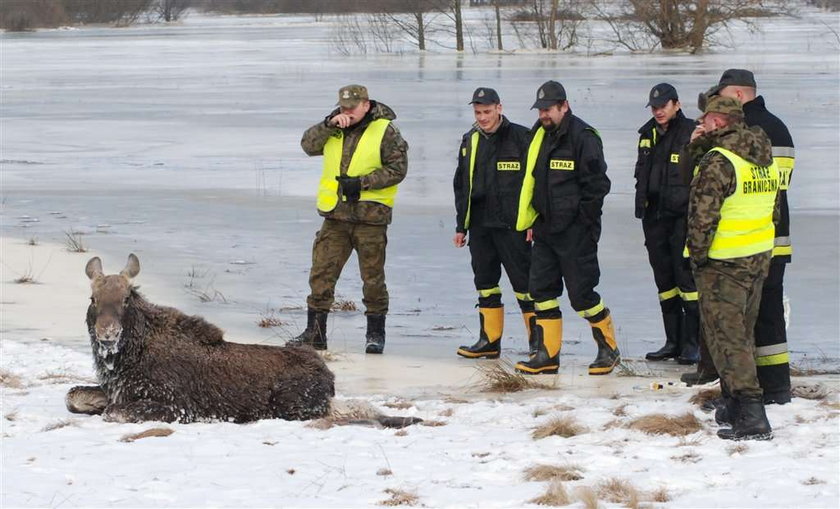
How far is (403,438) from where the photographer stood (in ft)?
21.8

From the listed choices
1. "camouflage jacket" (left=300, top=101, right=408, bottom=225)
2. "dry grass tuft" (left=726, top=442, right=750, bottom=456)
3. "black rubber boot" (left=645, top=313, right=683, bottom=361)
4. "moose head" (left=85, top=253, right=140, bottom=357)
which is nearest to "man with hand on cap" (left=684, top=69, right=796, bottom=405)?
"dry grass tuft" (left=726, top=442, right=750, bottom=456)

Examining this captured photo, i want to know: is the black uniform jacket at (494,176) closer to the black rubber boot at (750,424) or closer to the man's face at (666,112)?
the man's face at (666,112)

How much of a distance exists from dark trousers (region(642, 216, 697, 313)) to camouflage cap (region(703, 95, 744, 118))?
95.9 inches

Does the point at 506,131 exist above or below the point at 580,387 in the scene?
above

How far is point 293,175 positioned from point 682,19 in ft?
115

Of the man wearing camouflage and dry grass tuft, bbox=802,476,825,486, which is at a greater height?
the man wearing camouflage

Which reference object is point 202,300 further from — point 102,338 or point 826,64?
point 826,64

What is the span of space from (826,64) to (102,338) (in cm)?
3465

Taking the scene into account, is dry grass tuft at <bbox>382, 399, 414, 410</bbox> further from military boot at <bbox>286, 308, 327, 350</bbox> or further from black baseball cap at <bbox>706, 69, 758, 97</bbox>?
black baseball cap at <bbox>706, 69, 758, 97</bbox>

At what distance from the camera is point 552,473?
19.0 ft

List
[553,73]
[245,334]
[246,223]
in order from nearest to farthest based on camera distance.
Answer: [245,334] → [246,223] → [553,73]

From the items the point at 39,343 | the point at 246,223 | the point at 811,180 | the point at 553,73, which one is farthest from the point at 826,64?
the point at 39,343

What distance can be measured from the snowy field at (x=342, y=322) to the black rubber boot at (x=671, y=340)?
0.13 metres

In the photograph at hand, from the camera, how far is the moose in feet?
22.8
